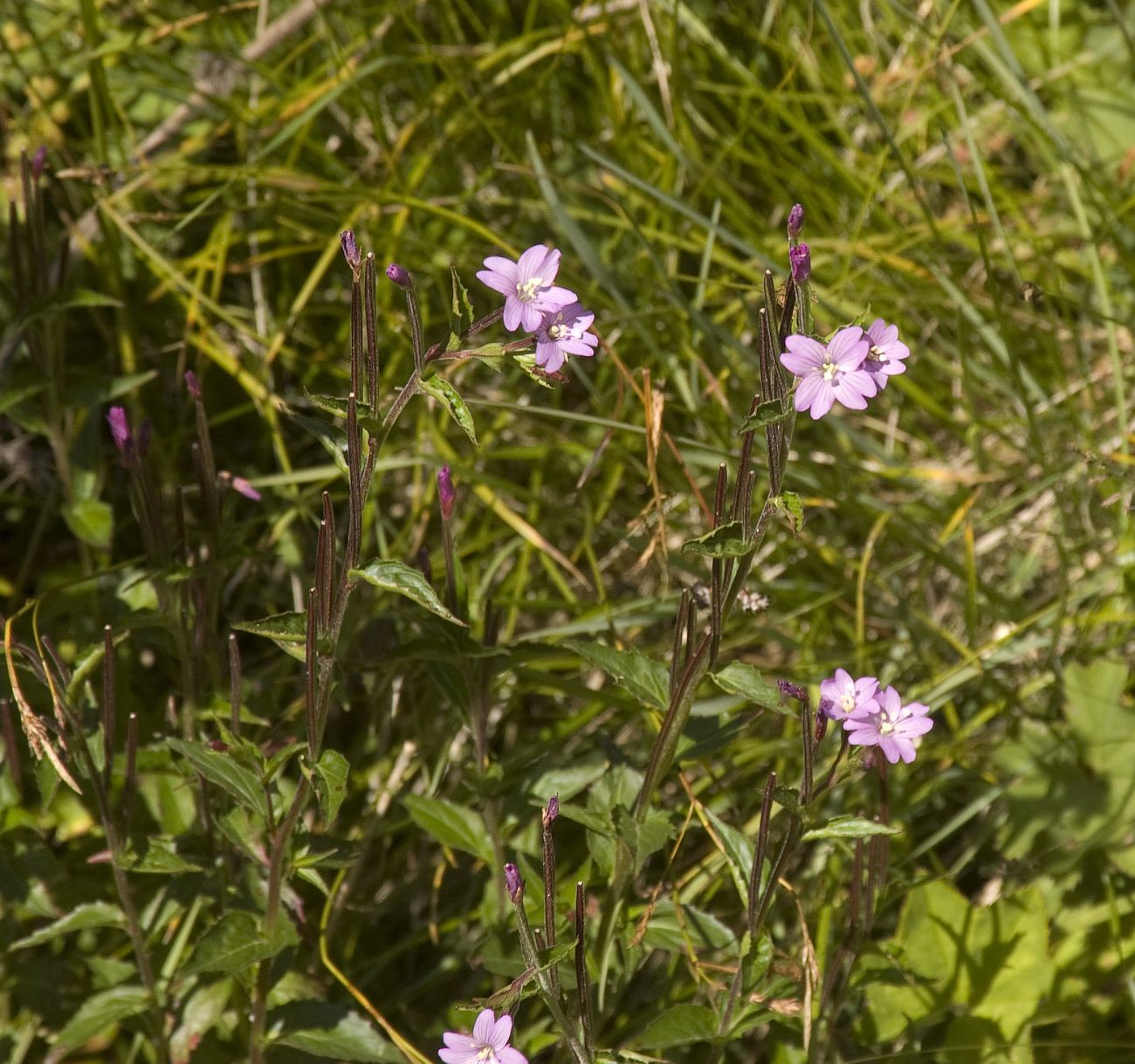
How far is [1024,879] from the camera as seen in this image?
8.46 ft

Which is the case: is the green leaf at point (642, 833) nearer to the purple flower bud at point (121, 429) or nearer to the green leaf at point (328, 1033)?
the green leaf at point (328, 1033)

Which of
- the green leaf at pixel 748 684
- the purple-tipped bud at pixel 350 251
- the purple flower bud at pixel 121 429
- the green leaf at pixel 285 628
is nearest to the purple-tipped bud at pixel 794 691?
the green leaf at pixel 748 684

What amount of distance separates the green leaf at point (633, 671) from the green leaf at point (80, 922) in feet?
3.13

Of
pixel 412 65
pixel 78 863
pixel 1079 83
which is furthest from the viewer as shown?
pixel 1079 83

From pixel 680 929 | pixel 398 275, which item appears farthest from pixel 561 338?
pixel 680 929

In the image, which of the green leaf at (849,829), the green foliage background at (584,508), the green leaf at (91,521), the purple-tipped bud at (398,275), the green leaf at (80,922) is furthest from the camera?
the green leaf at (91,521)

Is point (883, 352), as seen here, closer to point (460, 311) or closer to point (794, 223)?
point (794, 223)

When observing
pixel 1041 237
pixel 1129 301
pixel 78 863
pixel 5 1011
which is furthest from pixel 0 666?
pixel 1129 301

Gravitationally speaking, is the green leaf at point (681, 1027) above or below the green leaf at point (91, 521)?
below

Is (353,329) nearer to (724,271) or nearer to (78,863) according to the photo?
(78,863)

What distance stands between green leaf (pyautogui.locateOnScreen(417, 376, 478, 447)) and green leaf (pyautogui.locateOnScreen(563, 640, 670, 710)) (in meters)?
0.48

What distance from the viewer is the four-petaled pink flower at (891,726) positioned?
1695mm

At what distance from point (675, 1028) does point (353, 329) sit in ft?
3.73

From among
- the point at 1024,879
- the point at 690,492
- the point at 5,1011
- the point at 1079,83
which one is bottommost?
the point at 1024,879
